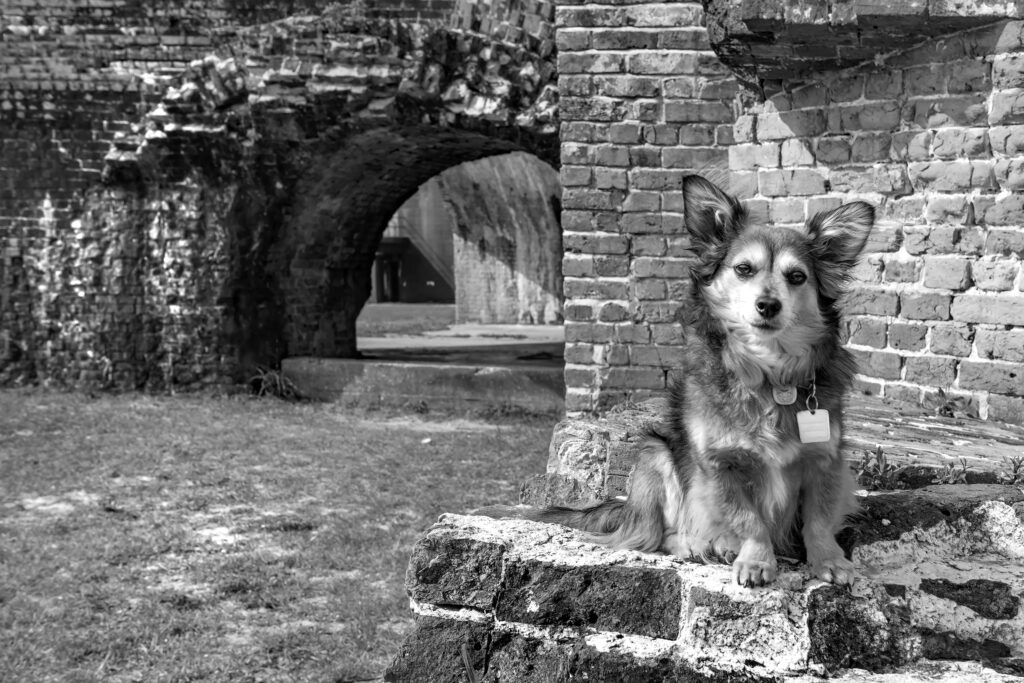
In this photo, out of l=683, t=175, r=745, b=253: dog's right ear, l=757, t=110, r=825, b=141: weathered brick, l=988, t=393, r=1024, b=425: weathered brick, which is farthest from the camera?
l=757, t=110, r=825, b=141: weathered brick

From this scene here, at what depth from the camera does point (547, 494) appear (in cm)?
372

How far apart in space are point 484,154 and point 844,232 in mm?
9369

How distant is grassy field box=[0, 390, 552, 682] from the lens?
14.1 ft

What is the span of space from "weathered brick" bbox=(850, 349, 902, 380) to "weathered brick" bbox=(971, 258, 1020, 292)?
553mm

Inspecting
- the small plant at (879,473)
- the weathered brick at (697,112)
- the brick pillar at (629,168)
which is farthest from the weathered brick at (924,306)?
the weathered brick at (697,112)

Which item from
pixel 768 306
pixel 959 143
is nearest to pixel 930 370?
pixel 959 143

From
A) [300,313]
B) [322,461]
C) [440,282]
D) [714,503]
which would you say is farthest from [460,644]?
[440,282]

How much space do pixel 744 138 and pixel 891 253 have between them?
121 cm

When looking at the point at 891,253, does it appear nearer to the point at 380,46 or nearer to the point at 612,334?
the point at 612,334

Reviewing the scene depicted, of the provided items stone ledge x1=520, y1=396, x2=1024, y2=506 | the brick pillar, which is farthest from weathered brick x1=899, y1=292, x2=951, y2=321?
the brick pillar

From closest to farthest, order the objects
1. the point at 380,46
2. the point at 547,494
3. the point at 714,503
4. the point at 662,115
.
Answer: the point at 714,503
the point at 547,494
the point at 662,115
the point at 380,46

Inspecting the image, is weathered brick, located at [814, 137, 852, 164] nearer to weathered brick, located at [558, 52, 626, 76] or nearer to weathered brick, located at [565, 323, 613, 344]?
weathered brick, located at [558, 52, 626, 76]

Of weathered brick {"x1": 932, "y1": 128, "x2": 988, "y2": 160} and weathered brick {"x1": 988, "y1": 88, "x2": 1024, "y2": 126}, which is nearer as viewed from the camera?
weathered brick {"x1": 988, "y1": 88, "x2": 1024, "y2": 126}

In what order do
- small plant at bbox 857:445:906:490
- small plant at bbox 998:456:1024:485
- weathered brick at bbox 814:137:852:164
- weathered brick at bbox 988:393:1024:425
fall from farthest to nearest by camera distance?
weathered brick at bbox 814:137:852:164 → weathered brick at bbox 988:393:1024:425 → small plant at bbox 857:445:906:490 → small plant at bbox 998:456:1024:485
